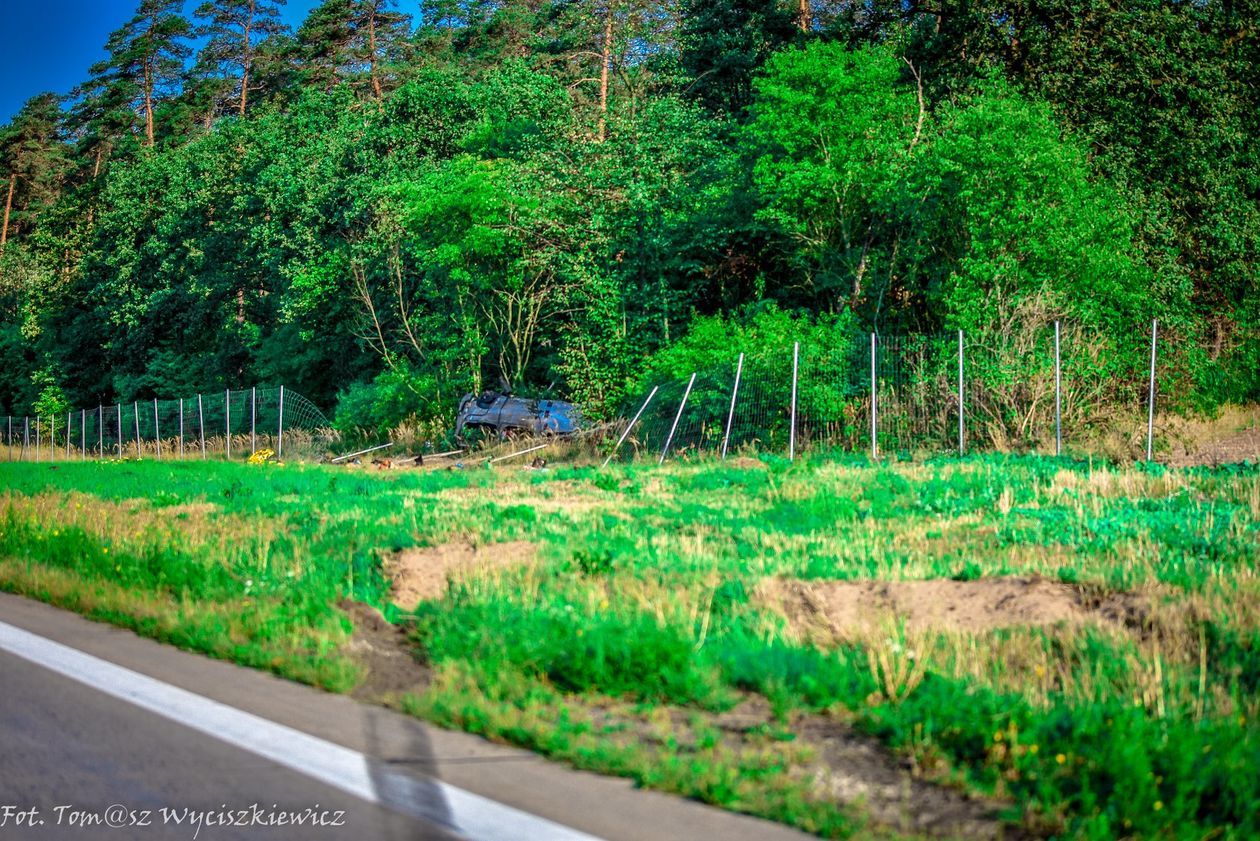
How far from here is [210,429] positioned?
45406mm

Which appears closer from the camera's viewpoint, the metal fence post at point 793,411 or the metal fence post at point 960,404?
the metal fence post at point 960,404

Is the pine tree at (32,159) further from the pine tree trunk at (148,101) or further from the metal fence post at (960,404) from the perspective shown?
the metal fence post at (960,404)

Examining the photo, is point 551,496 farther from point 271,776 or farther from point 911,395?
point 271,776

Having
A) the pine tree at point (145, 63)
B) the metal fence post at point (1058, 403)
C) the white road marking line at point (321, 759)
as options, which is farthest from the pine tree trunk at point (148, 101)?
the white road marking line at point (321, 759)

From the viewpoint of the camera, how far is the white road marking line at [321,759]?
4.48 m

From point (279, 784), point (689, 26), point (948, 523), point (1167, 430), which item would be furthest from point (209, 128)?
point (279, 784)

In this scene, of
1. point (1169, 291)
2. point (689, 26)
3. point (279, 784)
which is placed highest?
point (689, 26)

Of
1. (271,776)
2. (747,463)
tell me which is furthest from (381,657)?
(747,463)

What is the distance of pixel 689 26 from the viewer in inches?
1710

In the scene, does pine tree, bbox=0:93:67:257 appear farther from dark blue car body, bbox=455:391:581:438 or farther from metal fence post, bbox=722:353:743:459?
metal fence post, bbox=722:353:743:459

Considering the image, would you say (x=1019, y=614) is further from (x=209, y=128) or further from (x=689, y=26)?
(x=209, y=128)

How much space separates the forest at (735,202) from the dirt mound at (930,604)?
1553 cm

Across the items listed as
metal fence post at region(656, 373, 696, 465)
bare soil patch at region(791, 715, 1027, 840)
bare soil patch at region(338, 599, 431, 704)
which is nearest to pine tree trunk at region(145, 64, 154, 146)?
metal fence post at region(656, 373, 696, 465)

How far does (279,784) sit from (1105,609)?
16.6ft
